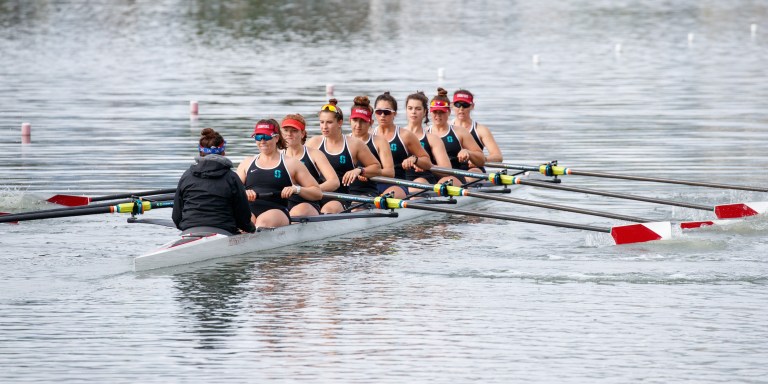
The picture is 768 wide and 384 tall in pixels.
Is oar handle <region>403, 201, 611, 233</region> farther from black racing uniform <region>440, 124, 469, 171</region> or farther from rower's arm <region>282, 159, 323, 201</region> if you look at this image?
black racing uniform <region>440, 124, 469, 171</region>

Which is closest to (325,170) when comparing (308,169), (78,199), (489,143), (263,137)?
(308,169)

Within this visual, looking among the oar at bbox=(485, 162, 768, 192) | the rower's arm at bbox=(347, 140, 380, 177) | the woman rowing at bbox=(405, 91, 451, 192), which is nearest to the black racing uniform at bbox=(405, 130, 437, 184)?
the woman rowing at bbox=(405, 91, 451, 192)

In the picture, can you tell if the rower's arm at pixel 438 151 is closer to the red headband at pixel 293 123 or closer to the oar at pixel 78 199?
the oar at pixel 78 199

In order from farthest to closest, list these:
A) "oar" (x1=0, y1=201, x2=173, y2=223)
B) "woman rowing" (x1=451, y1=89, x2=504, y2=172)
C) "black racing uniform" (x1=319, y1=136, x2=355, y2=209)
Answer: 1. "woman rowing" (x1=451, y1=89, x2=504, y2=172)
2. "black racing uniform" (x1=319, y1=136, x2=355, y2=209)
3. "oar" (x1=0, y1=201, x2=173, y2=223)

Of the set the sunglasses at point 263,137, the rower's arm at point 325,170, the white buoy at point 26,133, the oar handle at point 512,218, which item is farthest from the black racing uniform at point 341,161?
the white buoy at point 26,133

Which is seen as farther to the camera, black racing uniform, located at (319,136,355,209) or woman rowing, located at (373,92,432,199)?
woman rowing, located at (373,92,432,199)

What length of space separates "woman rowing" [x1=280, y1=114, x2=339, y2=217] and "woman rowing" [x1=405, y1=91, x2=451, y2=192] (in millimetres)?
2195

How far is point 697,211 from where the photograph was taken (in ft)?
54.7

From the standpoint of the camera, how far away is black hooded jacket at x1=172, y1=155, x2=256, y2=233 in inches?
497

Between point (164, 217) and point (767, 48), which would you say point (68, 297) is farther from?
point (767, 48)

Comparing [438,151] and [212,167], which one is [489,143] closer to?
[438,151]

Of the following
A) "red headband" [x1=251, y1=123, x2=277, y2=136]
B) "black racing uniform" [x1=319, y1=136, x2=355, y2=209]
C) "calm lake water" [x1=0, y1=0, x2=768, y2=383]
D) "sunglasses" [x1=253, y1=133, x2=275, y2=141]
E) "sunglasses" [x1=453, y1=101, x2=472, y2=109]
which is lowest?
"calm lake water" [x1=0, y1=0, x2=768, y2=383]

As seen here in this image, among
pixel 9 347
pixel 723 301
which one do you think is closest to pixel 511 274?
pixel 723 301

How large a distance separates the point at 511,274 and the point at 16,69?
32.8m
